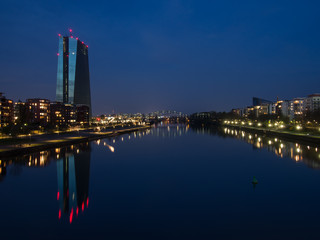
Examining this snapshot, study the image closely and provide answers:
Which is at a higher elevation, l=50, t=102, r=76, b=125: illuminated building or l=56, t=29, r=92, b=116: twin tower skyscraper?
l=56, t=29, r=92, b=116: twin tower skyscraper

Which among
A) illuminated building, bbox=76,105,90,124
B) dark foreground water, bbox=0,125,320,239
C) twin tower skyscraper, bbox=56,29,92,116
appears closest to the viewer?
dark foreground water, bbox=0,125,320,239

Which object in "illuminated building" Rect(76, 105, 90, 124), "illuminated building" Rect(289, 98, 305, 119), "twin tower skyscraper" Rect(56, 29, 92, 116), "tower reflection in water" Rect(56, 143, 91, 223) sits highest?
"twin tower skyscraper" Rect(56, 29, 92, 116)

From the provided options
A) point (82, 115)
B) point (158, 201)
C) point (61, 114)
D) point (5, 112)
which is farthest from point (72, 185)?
point (82, 115)

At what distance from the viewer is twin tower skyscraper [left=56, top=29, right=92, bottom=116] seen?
3469 inches

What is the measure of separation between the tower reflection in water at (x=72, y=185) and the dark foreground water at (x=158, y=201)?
4 cm

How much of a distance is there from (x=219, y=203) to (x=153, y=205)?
2.29m

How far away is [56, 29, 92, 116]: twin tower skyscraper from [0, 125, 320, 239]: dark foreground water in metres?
77.4

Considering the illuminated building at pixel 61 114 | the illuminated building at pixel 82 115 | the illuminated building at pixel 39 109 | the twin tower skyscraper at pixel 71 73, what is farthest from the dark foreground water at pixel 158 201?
the twin tower skyscraper at pixel 71 73

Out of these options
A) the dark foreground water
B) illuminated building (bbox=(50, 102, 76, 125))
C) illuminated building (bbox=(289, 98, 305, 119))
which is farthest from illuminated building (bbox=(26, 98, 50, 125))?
illuminated building (bbox=(289, 98, 305, 119))

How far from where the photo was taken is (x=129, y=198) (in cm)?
919

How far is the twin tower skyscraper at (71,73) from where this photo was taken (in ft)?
289

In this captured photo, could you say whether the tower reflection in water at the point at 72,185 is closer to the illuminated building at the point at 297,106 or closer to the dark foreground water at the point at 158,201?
the dark foreground water at the point at 158,201

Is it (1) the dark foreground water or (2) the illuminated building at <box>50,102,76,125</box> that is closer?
(1) the dark foreground water

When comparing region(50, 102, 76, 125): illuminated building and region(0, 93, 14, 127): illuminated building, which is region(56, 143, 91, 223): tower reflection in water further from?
region(50, 102, 76, 125): illuminated building
